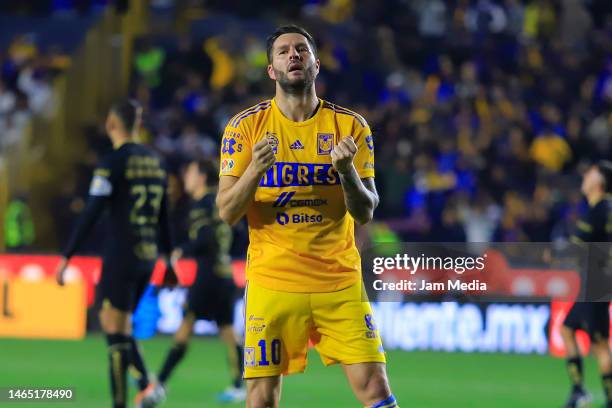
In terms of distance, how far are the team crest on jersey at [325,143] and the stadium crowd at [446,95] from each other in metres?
10.3

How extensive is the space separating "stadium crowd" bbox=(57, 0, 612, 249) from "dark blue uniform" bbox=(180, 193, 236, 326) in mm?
5513

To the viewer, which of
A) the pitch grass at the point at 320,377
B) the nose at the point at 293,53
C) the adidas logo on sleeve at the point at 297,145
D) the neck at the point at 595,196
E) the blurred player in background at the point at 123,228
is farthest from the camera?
the pitch grass at the point at 320,377

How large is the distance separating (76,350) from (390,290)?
28.4 ft

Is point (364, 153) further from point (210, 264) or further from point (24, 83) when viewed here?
point (24, 83)

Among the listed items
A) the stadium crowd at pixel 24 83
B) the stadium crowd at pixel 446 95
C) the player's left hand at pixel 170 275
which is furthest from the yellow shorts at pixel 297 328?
the stadium crowd at pixel 24 83

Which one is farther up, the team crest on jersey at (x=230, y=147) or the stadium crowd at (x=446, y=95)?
the stadium crowd at (x=446, y=95)

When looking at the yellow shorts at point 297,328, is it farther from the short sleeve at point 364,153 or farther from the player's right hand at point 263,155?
the player's right hand at point 263,155

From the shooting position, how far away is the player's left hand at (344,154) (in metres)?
5.13

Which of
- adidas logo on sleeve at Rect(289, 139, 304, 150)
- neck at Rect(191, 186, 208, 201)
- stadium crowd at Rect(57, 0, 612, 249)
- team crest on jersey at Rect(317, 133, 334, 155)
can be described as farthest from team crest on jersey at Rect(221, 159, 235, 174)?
stadium crowd at Rect(57, 0, 612, 249)

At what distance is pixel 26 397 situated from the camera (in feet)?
31.0

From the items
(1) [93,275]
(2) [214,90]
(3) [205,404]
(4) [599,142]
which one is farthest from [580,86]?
(3) [205,404]

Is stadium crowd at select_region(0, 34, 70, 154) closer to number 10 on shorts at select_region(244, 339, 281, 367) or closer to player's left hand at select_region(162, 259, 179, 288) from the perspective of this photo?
player's left hand at select_region(162, 259, 179, 288)

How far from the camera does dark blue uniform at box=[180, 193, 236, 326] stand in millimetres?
10625

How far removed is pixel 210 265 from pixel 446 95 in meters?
9.01
